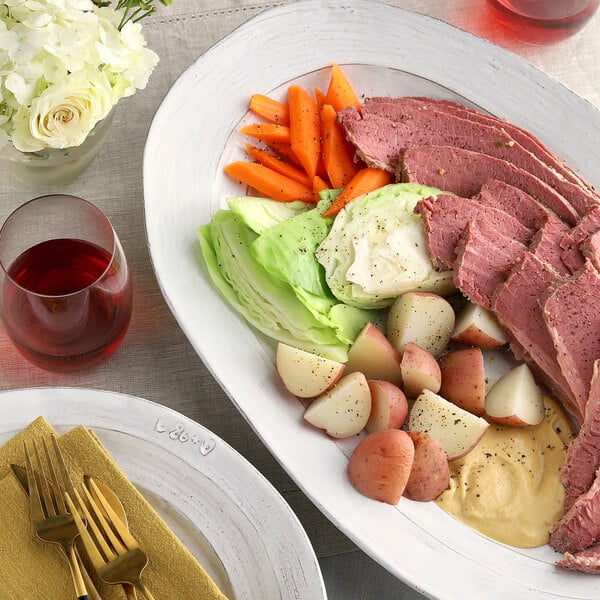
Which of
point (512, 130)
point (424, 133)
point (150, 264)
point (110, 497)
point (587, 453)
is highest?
point (512, 130)

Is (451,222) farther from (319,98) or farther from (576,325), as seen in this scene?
(319,98)

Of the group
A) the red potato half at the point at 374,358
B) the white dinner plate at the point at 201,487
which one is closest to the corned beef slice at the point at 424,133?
the red potato half at the point at 374,358

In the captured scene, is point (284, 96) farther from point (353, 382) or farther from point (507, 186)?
point (353, 382)

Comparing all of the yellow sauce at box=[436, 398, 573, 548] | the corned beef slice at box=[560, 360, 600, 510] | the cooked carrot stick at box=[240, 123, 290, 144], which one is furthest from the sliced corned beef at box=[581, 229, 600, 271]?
the cooked carrot stick at box=[240, 123, 290, 144]

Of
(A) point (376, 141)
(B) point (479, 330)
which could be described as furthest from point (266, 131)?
(B) point (479, 330)

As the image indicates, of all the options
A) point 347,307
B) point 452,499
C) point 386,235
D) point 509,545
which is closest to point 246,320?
point 347,307

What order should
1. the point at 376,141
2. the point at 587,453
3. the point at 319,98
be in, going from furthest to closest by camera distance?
the point at 319,98
the point at 376,141
the point at 587,453

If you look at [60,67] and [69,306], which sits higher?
[60,67]
